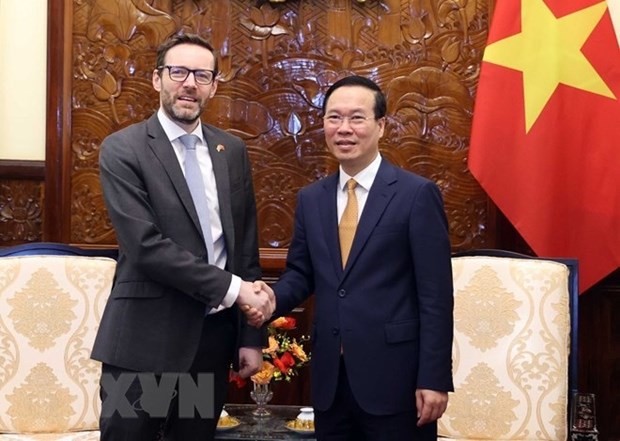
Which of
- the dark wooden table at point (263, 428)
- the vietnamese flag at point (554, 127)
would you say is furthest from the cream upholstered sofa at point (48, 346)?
the vietnamese flag at point (554, 127)

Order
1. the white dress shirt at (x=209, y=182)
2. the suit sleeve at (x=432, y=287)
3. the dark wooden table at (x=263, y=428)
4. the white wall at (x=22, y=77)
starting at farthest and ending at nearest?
the white wall at (x=22, y=77)
the dark wooden table at (x=263, y=428)
the white dress shirt at (x=209, y=182)
the suit sleeve at (x=432, y=287)

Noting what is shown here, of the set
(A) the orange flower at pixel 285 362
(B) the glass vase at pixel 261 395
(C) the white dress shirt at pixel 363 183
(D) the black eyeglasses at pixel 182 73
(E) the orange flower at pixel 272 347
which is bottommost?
(B) the glass vase at pixel 261 395

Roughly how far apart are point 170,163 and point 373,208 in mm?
564

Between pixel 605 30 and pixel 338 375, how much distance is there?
1.92 metres

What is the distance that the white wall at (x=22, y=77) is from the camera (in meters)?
3.73

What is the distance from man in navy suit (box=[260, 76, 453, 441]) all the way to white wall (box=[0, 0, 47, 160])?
194 cm

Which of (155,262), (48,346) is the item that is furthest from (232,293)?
(48,346)

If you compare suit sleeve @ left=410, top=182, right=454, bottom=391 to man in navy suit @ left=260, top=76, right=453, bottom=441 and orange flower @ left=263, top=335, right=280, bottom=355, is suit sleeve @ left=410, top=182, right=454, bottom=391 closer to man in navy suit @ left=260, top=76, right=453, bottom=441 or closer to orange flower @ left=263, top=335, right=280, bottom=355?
man in navy suit @ left=260, top=76, right=453, bottom=441

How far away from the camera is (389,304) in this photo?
84.9 inches

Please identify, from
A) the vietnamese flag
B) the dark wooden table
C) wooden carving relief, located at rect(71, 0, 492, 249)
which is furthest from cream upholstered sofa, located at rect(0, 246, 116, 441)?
the vietnamese flag

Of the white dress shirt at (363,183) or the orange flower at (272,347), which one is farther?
the orange flower at (272,347)

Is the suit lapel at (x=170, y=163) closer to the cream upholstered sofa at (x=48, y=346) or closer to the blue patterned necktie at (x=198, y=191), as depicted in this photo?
the blue patterned necktie at (x=198, y=191)

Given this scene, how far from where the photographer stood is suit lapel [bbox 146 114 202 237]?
2.26 meters

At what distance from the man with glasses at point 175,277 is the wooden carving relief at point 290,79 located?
124cm
